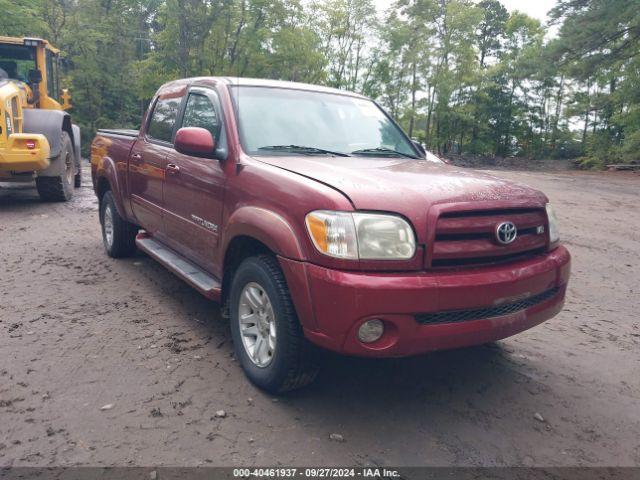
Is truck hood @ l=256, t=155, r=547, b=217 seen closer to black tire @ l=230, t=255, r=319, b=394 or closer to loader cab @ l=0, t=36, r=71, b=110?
black tire @ l=230, t=255, r=319, b=394

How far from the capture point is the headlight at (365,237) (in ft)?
8.38

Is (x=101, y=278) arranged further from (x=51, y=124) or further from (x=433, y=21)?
(x=433, y=21)

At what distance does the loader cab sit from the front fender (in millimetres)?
8468

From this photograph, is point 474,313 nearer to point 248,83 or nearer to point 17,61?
point 248,83

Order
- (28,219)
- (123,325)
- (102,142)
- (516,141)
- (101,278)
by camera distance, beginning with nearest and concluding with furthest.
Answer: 1. (123,325)
2. (101,278)
3. (102,142)
4. (28,219)
5. (516,141)

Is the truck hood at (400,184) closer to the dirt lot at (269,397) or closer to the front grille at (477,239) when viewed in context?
the front grille at (477,239)

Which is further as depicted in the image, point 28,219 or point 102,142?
point 28,219

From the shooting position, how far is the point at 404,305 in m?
2.50

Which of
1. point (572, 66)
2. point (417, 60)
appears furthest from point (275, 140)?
point (417, 60)

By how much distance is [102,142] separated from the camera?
5945 mm

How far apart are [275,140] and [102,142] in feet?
10.5

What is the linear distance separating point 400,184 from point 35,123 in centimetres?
820

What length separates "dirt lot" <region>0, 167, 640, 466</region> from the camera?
2.54 meters

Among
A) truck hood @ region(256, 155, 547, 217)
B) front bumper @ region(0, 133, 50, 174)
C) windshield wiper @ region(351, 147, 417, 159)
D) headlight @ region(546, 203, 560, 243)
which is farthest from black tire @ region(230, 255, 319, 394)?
front bumper @ region(0, 133, 50, 174)
